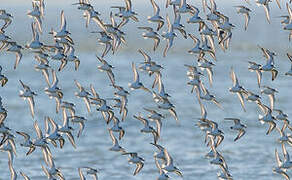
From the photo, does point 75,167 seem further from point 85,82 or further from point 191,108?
point 85,82

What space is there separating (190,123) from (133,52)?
34732mm

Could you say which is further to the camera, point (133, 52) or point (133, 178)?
point (133, 52)

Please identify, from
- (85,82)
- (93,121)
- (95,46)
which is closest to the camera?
(93,121)

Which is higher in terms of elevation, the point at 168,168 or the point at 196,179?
the point at 168,168

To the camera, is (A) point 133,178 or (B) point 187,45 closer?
(A) point 133,178

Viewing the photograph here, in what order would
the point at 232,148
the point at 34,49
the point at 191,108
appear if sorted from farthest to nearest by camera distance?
the point at 191,108, the point at 232,148, the point at 34,49

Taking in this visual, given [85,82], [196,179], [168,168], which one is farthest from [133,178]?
[85,82]

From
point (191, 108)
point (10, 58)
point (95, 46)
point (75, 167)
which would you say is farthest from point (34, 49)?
point (95, 46)

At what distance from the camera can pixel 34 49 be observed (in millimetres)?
22969

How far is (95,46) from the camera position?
300 feet

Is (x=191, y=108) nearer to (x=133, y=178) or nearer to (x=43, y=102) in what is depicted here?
(x=43, y=102)

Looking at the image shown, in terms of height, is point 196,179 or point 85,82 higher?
point 196,179

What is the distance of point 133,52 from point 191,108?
30.1 meters

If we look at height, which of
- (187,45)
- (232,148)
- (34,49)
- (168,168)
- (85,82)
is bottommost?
(187,45)
